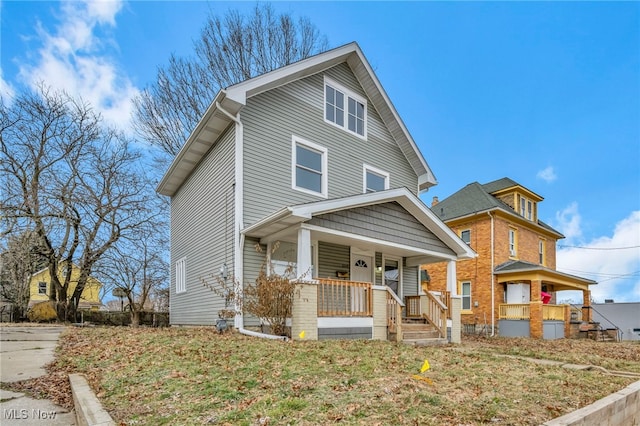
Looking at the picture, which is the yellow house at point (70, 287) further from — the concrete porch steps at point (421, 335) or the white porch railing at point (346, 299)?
the concrete porch steps at point (421, 335)

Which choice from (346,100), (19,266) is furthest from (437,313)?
(19,266)

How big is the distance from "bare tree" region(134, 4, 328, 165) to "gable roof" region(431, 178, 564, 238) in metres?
11.6

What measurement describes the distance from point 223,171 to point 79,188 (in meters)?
9.25

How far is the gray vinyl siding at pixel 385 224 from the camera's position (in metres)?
9.19

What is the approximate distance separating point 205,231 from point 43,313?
34.1ft

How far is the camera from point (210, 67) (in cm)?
2020

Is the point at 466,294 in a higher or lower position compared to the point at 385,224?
lower

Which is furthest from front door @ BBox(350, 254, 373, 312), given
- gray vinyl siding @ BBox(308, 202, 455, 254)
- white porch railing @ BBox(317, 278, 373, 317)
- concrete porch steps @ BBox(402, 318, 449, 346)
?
white porch railing @ BBox(317, 278, 373, 317)

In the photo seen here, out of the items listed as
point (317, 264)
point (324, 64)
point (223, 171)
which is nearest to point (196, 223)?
point (223, 171)

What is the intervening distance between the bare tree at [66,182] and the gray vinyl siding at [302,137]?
9.36m

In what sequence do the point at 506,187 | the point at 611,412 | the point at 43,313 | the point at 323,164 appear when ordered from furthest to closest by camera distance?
the point at 506,187 < the point at 43,313 < the point at 323,164 < the point at 611,412

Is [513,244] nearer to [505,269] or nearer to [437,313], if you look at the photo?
[505,269]

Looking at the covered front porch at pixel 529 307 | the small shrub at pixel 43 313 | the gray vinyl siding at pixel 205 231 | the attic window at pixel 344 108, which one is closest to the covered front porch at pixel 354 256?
the gray vinyl siding at pixel 205 231

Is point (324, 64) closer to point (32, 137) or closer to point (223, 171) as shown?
point (223, 171)
